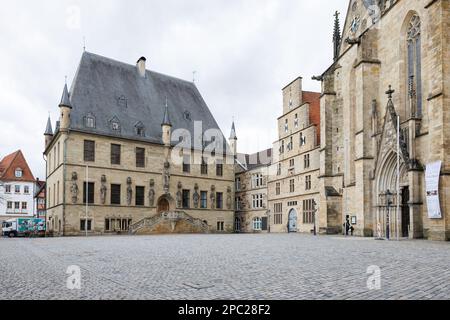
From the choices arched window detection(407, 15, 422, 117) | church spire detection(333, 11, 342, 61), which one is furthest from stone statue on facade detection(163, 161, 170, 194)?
arched window detection(407, 15, 422, 117)

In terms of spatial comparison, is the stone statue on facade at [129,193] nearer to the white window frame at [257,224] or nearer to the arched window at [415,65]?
the white window frame at [257,224]

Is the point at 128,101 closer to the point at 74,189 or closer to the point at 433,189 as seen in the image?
the point at 74,189

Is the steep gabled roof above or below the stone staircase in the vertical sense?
above

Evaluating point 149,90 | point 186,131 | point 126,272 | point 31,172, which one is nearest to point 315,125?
point 186,131

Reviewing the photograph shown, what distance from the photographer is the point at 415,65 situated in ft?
81.6

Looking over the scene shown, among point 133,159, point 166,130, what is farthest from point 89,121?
point 166,130

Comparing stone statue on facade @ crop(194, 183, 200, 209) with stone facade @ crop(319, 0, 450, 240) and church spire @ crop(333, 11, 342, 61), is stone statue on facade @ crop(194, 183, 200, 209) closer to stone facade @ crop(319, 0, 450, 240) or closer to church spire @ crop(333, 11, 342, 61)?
stone facade @ crop(319, 0, 450, 240)

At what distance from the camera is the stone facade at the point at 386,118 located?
20625mm

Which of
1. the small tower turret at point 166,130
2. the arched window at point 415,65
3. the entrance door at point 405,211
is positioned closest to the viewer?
the arched window at point 415,65

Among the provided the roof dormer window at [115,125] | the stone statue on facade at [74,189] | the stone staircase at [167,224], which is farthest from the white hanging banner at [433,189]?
the roof dormer window at [115,125]

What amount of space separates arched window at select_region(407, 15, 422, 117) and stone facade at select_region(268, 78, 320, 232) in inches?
567

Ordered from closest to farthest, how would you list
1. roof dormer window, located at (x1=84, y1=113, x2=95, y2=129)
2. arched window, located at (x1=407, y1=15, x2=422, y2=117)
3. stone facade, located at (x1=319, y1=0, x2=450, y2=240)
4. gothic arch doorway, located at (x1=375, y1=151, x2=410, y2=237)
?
stone facade, located at (x1=319, y1=0, x2=450, y2=240) → arched window, located at (x1=407, y1=15, x2=422, y2=117) → gothic arch doorway, located at (x1=375, y1=151, x2=410, y2=237) → roof dormer window, located at (x1=84, y1=113, x2=95, y2=129)

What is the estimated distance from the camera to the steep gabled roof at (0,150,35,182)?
6706 centimetres

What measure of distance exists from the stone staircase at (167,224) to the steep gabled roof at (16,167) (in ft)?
118
